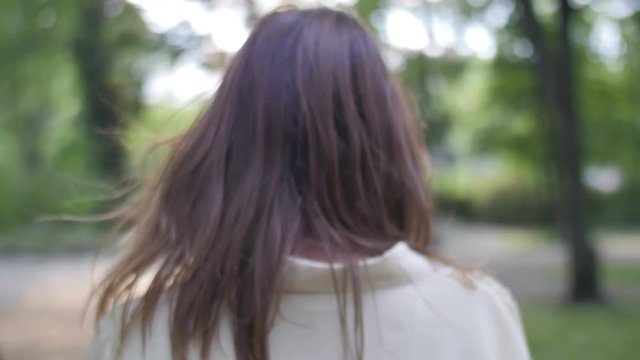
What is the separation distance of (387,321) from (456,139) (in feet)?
118

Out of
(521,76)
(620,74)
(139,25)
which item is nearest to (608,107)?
(620,74)

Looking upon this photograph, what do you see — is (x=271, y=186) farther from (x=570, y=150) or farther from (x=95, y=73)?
(x=95, y=73)

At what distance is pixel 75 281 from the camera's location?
68.5 feet

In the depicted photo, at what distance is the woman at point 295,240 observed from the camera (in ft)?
5.51

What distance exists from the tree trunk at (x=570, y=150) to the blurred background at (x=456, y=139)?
3 centimetres

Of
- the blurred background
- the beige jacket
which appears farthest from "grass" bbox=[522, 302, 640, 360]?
the beige jacket

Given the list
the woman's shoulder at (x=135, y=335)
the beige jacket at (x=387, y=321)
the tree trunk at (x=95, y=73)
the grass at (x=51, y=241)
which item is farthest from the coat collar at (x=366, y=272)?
the grass at (x=51, y=241)

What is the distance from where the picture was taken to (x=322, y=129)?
1756mm

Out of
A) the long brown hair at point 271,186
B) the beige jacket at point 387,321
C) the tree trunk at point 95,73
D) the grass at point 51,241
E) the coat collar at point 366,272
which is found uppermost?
the long brown hair at point 271,186

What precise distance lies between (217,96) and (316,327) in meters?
0.41

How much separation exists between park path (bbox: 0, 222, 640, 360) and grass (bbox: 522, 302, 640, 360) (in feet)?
3.02

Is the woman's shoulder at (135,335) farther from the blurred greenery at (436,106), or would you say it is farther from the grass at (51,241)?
the grass at (51,241)

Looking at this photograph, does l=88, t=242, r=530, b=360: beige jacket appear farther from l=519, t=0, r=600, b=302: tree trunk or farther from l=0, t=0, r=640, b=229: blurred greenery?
l=519, t=0, r=600, b=302: tree trunk

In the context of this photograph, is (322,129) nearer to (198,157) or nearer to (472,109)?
A: (198,157)
